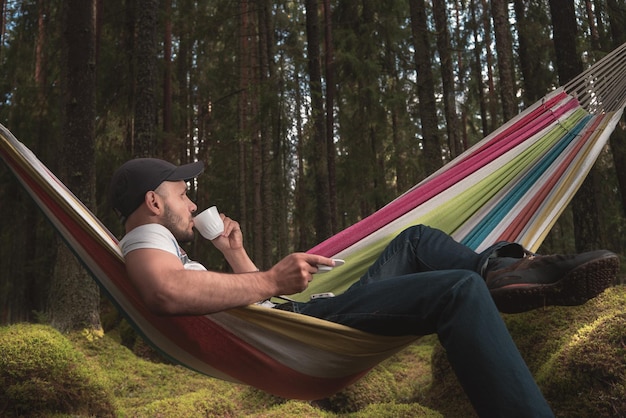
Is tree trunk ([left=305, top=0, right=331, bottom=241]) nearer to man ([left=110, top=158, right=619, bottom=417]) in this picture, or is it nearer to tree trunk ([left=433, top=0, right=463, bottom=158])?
tree trunk ([left=433, top=0, right=463, bottom=158])

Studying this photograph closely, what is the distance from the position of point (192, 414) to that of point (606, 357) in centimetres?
172

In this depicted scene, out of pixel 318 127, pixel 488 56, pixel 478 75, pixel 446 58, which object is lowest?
pixel 318 127

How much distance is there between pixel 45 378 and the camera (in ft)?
6.94

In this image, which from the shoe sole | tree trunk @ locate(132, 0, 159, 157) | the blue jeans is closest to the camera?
the blue jeans

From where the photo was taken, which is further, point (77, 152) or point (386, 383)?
point (77, 152)

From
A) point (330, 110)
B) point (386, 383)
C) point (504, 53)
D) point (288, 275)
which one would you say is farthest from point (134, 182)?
point (330, 110)

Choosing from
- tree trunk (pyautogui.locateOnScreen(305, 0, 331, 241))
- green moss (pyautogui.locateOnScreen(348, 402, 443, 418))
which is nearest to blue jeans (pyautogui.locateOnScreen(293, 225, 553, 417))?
green moss (pyautogui.locateOnScreen(348, 402, 443, 418))

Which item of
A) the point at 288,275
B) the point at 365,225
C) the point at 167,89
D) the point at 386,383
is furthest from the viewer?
the point at 167,89

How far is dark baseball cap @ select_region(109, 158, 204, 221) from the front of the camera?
50.3 inches

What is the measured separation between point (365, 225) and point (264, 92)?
377 centimetres

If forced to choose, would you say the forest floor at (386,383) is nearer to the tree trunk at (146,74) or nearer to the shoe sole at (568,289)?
the shoe sole at (568,289)

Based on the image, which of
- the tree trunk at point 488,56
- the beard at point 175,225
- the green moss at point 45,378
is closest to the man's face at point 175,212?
the beard at point 175,225

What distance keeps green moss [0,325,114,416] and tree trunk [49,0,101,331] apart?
1.18m

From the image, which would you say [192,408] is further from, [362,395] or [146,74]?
[146,74]
